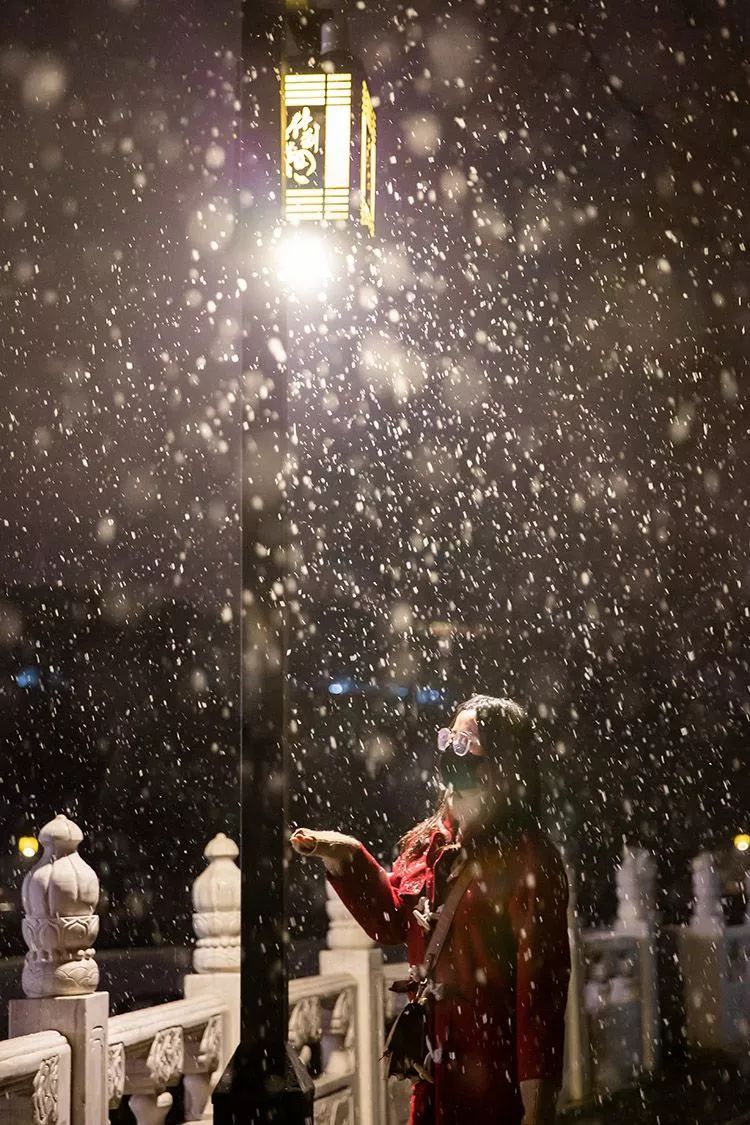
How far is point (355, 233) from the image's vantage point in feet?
14.4

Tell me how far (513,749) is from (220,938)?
3393 mm

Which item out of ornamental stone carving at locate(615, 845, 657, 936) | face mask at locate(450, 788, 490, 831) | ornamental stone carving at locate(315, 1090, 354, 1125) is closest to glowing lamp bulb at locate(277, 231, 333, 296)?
face mask at locate(450, 788, 490, 831)

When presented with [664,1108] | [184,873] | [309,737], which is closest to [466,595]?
[309,737]

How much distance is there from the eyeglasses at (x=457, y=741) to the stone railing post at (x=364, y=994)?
4.12m

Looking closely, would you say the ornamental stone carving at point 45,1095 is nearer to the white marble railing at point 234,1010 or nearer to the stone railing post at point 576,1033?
the white marble railing at point 234,1010

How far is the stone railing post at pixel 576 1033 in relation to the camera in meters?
10.3

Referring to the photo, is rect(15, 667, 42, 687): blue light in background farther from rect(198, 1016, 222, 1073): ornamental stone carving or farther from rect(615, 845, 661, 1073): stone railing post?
rect(198, 1016, 222, 1073): ornamental stone carving

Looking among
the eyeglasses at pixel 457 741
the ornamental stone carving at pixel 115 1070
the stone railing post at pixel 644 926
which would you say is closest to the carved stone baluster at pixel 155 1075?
the ornamental stone carving at pixel 115 1070

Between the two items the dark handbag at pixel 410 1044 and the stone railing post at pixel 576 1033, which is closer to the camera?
the dark handbag at pixel 410 1044

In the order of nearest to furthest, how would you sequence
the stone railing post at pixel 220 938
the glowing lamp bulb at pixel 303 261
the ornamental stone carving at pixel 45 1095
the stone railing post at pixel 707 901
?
the glowing lamp bulb at pixel 303 261 → the ornamental stone carving at pixel 45 1095 → the stone railing post at pixel 220 938 → the stone railing post at pixel 707 901

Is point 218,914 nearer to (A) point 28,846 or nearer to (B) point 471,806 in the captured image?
(B) point 471,806

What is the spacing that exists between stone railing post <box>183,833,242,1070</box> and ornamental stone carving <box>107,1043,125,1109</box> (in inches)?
52.8

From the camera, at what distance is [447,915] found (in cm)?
429

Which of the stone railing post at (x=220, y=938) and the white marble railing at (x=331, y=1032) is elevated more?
the stone railing post at (x=220, y=938)
